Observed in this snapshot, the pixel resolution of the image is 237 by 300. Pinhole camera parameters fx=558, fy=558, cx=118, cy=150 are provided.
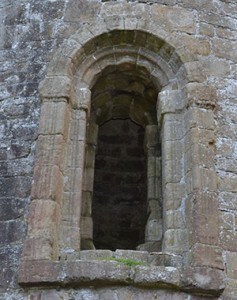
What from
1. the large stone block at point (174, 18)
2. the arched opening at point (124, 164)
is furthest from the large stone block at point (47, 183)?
the large stone block at point (174, 18)

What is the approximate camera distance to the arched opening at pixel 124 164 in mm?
6484

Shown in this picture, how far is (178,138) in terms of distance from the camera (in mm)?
6109

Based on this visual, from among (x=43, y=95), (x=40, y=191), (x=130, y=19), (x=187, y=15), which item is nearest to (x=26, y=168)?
(x=40, y=191)

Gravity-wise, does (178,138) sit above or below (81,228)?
above

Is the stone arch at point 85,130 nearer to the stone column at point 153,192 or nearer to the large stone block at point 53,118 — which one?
the large stone block at point 53,118

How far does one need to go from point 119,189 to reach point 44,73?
3.69 m

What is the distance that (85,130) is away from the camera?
20.3 ft

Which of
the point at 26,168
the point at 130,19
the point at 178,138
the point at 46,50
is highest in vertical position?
the point at 130,19

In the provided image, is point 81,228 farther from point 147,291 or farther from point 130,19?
point 130,19

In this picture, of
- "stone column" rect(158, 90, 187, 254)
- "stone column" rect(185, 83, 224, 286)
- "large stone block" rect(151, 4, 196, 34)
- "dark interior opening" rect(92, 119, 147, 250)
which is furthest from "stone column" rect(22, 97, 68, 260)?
"dark interior opening" rect(92, 119, 147, 250)

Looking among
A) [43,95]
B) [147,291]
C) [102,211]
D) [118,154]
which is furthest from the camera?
[118,154]

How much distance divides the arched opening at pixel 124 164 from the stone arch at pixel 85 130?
11.6 inches

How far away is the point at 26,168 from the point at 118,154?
13.8ft

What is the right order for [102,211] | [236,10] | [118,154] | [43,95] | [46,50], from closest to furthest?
[43,95]
[46,50]
[236,10]
[102,211]
[118,154]
